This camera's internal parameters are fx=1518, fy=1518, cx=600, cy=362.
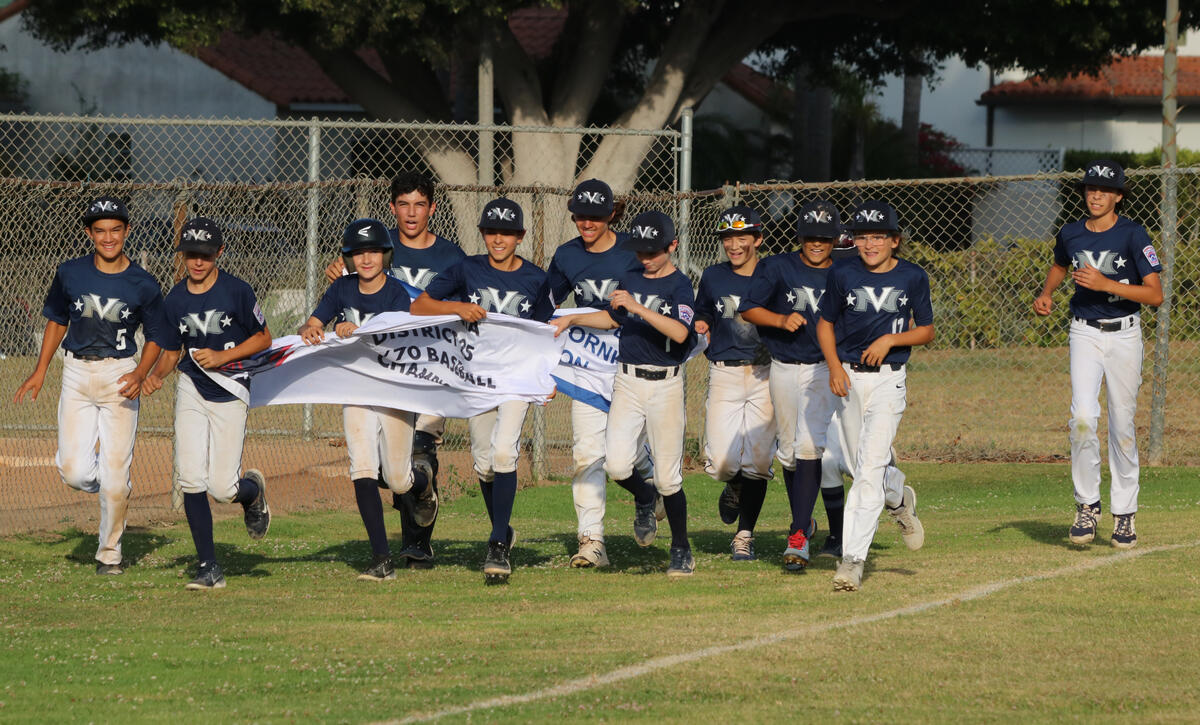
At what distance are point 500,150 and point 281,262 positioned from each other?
10652mm

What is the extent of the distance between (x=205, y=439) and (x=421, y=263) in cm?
164

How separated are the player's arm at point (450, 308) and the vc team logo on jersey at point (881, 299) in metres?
2.03

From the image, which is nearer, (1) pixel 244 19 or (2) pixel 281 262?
(2) pixel 281 262

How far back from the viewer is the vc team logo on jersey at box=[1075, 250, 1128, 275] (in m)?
8.62

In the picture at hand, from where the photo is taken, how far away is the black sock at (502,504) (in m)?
8.11

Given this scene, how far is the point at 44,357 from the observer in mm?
8578

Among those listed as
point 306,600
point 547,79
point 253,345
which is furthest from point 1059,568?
point 547,79

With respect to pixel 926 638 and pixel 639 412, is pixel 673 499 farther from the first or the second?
pixel 926 638

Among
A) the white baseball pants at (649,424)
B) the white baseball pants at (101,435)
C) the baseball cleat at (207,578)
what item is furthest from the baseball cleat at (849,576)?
the white baseball pants at (101,435)

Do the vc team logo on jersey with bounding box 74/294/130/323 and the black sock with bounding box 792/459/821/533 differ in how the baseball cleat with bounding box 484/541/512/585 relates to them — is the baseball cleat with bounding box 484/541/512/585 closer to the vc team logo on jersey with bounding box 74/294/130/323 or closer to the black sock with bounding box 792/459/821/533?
the black sock with bounding box 792/459/821/533

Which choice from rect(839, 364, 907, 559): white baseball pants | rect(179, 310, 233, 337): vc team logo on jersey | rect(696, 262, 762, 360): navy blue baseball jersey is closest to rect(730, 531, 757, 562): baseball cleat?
rect(696, 262, 762, 360): navy blue baseball jersey

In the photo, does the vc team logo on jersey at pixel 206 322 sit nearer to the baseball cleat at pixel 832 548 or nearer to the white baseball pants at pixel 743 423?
the white baseball pants at pixel 743 423

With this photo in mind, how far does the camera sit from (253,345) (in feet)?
26.6

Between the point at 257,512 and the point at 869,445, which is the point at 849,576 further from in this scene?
the point at 257,512
